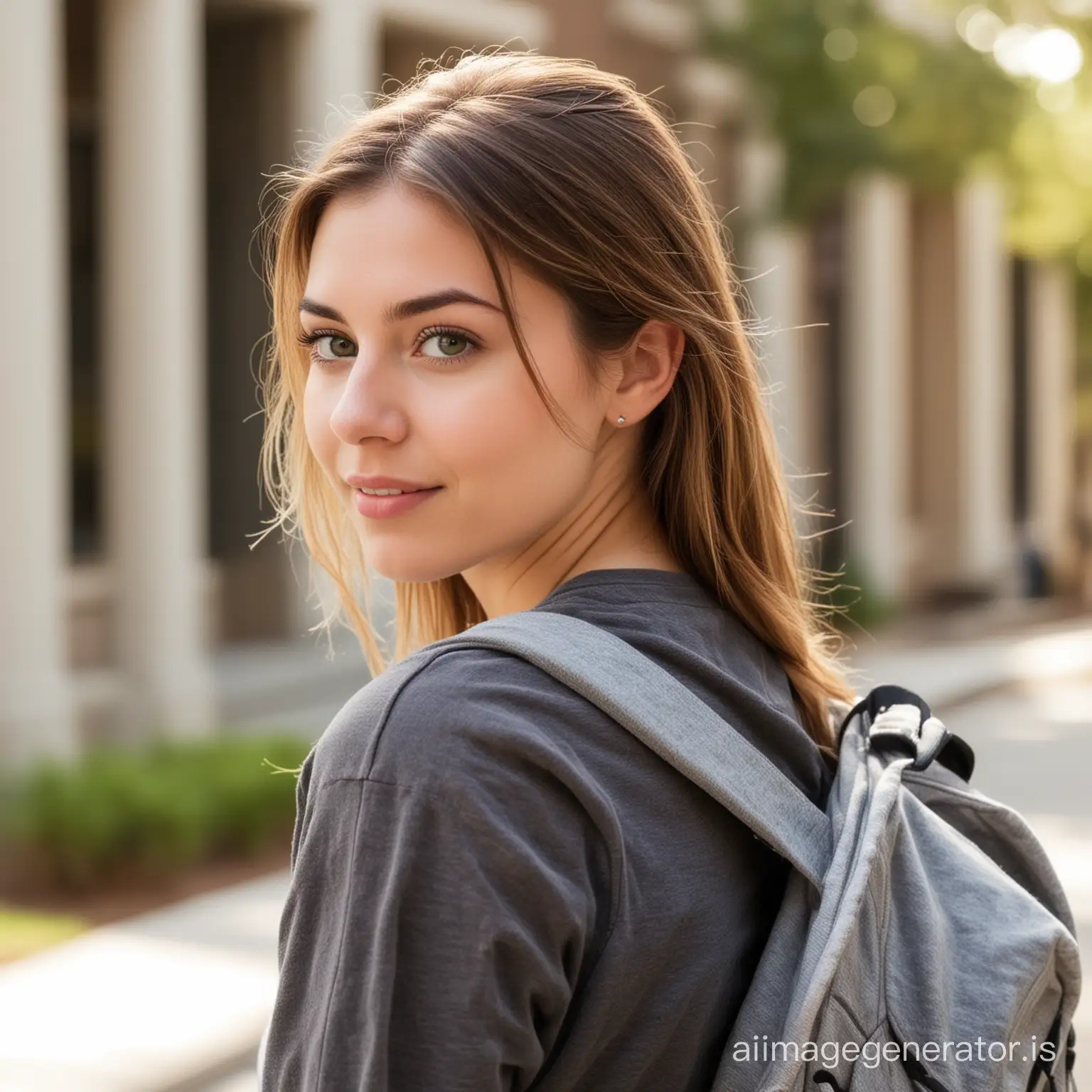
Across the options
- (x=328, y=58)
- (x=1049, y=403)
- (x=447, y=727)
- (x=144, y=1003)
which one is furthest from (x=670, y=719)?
(x=1049, y=403)

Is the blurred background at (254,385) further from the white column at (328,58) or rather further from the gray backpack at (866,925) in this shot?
the gray backpack at (866,925)

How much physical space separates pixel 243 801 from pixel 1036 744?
5.65m

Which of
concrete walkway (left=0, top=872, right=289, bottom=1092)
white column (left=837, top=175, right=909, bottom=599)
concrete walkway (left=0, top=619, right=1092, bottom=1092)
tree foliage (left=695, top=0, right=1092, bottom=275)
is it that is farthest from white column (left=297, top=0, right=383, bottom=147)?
white column (left=837, top=175, right=909, bottom=599)

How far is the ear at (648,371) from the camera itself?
164cm

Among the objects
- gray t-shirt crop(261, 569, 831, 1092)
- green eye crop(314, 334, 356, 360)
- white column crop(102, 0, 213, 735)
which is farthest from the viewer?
white column crop(102, 0, 213, 735)

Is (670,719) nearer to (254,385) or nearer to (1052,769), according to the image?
(1052,769)

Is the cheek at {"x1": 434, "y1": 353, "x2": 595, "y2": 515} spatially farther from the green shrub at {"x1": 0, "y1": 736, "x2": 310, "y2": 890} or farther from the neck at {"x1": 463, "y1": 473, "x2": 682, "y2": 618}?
the green shrub at {"x1": 0, "y1": 736, "x2": 310, "y2": 890}

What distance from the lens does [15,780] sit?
7.27m

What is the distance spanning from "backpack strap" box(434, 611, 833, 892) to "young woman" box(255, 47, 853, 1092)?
0.06 ft

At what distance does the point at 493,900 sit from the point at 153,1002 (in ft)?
14.0

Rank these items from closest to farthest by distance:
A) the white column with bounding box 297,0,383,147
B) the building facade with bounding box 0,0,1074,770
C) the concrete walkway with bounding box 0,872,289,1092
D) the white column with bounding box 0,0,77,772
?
the concrete walkway with bounding box 0,872,289,1092 < the white column with bounding box 0,0,77,772 < the building facade with bounding box 0,0,1074,770 < the white column with bounding box 297,0,383,147

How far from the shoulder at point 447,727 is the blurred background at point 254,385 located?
103 cm

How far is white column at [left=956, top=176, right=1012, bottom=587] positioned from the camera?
20.5m

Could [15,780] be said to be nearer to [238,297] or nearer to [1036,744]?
[238,297]
